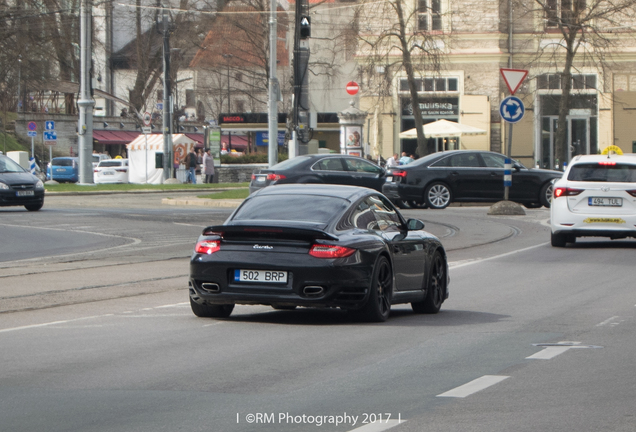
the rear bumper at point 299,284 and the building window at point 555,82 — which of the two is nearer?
the rear bumper at point 299,284

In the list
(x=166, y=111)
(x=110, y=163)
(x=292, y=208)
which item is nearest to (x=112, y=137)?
(x=110, y=163)

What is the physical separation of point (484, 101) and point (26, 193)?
2824 cm

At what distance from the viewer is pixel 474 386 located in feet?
23.2

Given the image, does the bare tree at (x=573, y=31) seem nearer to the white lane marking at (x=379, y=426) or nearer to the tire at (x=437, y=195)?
the tire at (x=437, y=195)

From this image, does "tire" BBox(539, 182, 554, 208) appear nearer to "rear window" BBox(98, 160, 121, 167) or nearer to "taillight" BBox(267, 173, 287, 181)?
"taillight" BBox(267, 173, 287, 181)

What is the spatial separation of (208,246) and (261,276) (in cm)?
61

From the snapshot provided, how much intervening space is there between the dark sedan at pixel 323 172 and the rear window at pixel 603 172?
1130cm

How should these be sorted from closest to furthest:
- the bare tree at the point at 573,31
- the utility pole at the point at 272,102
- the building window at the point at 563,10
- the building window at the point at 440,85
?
1. the utility pole at the point at 272,102
2. the bare tree at the point at 573,31
3. the building window at the point at 563,10
4. the building window at the point at 440,85

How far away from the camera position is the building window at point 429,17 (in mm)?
51812

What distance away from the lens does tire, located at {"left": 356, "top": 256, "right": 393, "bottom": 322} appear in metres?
10.1

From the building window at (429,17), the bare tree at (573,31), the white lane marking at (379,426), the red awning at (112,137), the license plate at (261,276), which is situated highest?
the building window at (429,17)

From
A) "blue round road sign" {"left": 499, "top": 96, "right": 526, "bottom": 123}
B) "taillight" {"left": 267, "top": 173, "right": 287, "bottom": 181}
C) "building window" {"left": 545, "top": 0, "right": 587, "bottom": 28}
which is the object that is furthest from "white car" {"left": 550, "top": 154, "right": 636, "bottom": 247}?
"building window" {"left": 545, "top": 0, "right": 587, "bottom": 28}

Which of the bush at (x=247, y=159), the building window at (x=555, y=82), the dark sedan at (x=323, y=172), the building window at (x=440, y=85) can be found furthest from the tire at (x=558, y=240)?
the bush at (x=247, y=159)

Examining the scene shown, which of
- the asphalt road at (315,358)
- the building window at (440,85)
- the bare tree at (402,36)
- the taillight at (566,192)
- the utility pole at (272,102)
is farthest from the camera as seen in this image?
the building window at (440,85)
